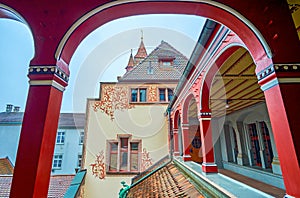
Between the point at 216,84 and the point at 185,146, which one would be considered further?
the point at 185,146

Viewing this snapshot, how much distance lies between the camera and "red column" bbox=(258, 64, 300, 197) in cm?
116

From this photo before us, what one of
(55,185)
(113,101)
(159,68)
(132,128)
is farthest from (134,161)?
(159,68)

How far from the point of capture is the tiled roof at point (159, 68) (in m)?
8.96

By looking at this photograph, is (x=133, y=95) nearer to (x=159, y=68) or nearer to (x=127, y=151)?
(x=159, y=68)

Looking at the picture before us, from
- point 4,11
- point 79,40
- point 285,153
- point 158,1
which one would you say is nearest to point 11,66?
point 4,11

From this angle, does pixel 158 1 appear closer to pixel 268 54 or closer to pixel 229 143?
pixel 268 54

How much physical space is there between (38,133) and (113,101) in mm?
7530

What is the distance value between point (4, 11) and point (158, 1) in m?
1.53

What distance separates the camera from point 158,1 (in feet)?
5.15

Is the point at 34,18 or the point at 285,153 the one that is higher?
the point at 34,18

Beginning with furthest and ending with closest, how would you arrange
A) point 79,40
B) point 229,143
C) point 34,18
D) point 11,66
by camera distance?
point 229,143 → point 11,66 → point 79,40 → point 34,18

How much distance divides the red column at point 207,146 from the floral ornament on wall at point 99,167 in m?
6.11

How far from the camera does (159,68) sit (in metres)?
9.41

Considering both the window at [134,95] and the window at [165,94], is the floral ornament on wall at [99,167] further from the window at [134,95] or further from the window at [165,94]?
the window at [165,94]
